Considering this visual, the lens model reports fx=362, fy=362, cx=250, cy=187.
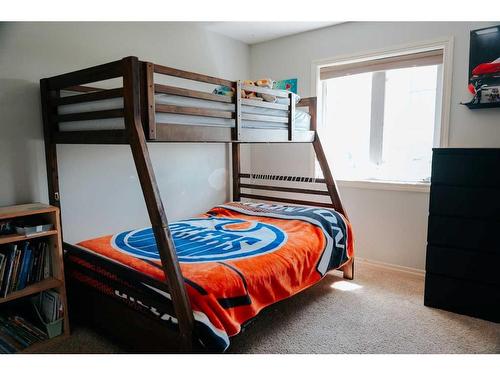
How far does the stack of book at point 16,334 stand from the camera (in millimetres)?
1937

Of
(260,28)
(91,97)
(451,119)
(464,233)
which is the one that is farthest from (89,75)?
(451,119)

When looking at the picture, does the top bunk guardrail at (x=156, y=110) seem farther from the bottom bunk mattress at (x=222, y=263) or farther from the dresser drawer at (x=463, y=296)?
the dresser drawer at (x=463, y=296)

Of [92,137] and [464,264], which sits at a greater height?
[92,137]

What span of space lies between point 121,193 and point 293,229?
135 centimetres

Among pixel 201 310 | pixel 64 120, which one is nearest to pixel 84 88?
pixel 64 120

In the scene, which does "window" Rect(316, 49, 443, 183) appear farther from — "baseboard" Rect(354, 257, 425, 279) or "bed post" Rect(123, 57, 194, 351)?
"bed post" Rect(123, 57, 194, 351)

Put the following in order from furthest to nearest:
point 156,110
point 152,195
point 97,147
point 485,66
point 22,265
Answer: point 97,147, point 485,66, point 22,265, point 156,110, point 152,195

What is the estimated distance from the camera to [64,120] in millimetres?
2102

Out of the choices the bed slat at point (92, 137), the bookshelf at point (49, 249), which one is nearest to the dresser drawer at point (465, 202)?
the bed slat at point (92, 137)

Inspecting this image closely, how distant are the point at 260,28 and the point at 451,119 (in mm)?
1803

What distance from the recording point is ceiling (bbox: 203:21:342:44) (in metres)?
3.20

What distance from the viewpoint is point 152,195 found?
1625mm

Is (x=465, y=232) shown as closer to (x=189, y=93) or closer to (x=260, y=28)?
(x=189, y=93)

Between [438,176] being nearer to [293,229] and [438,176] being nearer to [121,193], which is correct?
[293,229]
